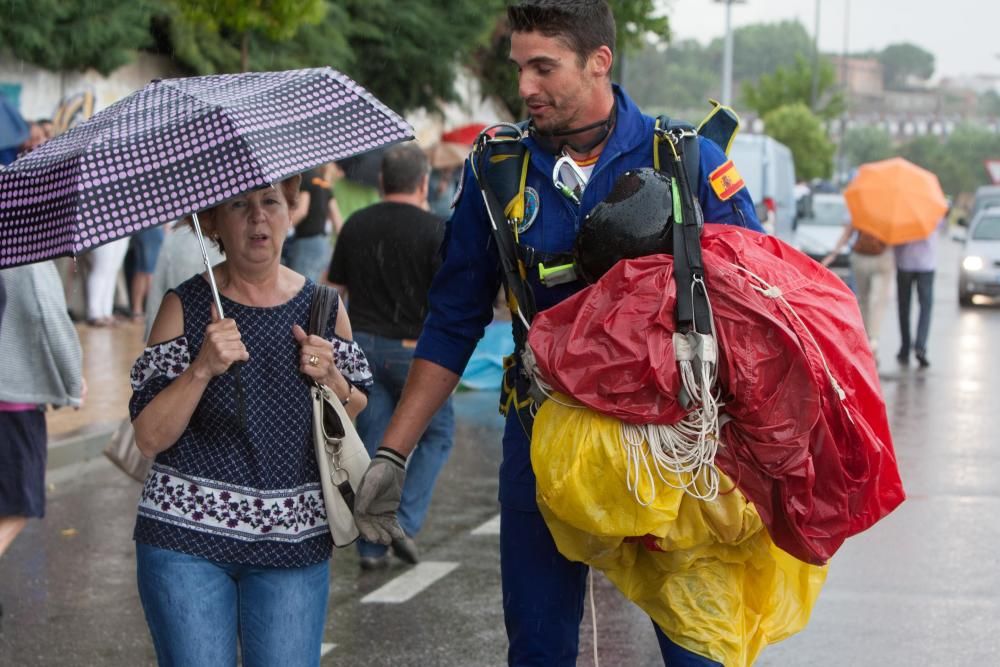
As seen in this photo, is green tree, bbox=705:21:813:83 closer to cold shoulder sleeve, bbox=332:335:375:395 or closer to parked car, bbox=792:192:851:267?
parked car, bbox=792:192:851:267

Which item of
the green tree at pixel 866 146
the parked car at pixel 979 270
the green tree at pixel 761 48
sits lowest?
the green tree at pixel 866 146

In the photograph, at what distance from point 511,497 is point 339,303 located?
25.1 inches

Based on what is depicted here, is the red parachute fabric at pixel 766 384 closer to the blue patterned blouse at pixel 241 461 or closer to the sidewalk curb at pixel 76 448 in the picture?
the blue patterned blouse at pixel 241 461

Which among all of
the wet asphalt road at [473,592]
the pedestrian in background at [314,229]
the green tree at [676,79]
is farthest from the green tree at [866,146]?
the wet asphalt road at [473,592]

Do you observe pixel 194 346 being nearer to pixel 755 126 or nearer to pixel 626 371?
pixel 626 371

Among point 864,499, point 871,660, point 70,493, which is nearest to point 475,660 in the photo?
point 871,660

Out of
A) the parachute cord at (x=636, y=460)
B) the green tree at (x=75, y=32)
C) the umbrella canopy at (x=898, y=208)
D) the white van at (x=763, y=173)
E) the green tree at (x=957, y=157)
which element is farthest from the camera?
the green tree at (x=957, y=157)

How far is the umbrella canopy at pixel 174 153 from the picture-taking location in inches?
138

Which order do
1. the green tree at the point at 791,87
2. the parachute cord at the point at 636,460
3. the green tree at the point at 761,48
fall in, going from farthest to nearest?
the green tree at the point at 761,48 → the green tree at the point at 791,87 → the parachute cord at the point at 636,460

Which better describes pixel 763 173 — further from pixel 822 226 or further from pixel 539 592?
pixel 539 592

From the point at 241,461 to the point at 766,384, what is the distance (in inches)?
48.2

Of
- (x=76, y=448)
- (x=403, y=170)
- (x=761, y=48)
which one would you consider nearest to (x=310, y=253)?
(x=76, y=448)

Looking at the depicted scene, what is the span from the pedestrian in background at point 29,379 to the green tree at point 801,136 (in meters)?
61.5

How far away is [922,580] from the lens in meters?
6.89
